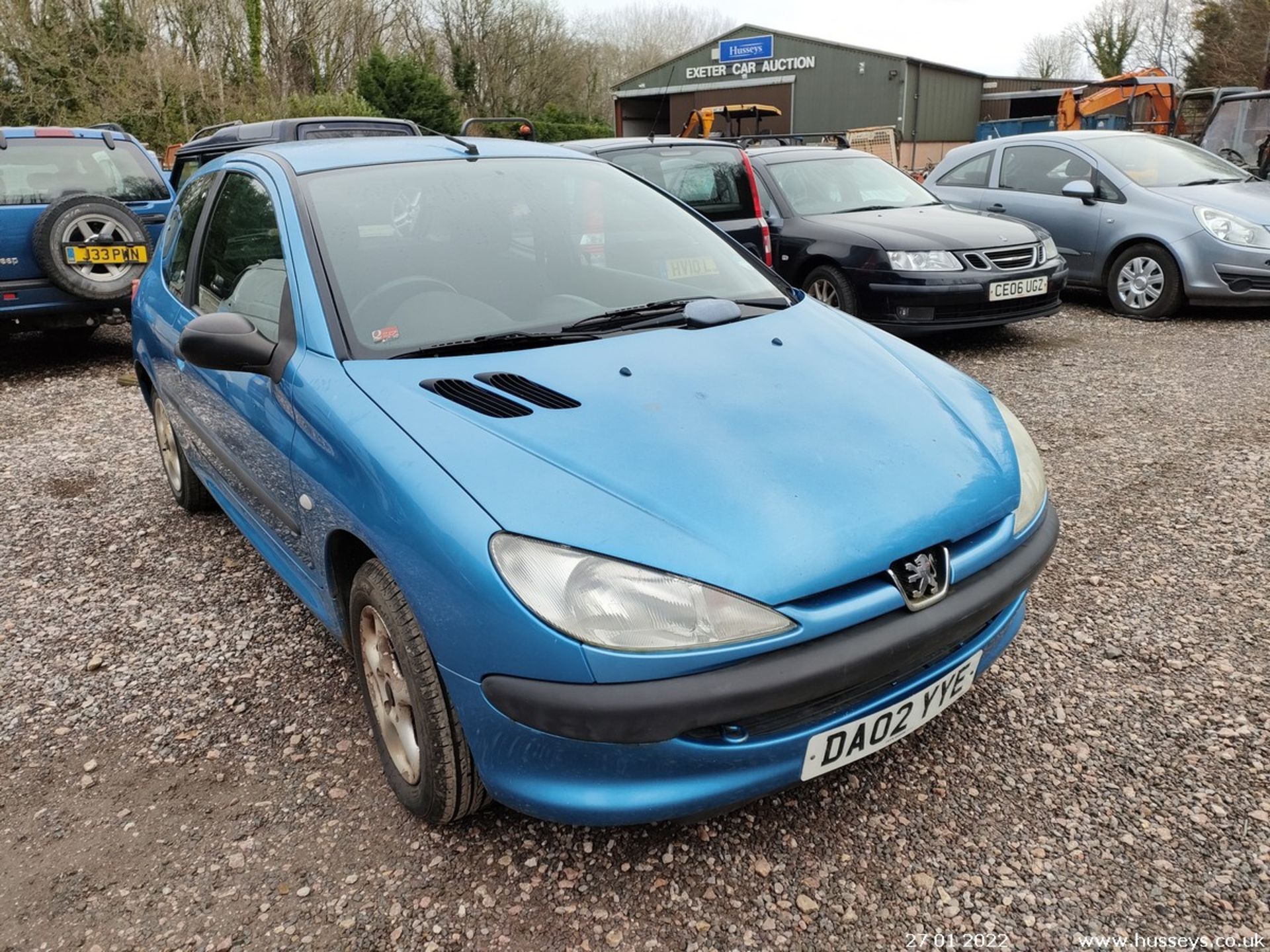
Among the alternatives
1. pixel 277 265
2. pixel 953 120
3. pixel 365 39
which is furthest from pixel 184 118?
pixel 953 120

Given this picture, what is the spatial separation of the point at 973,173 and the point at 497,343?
307 inches

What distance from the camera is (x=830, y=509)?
1864 mm

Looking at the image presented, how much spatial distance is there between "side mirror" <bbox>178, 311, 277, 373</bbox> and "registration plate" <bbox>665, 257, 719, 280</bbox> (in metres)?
1.24

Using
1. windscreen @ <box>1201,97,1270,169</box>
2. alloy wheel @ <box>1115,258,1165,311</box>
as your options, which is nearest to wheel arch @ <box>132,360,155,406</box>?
alloy wheel @ <box>1115,258,1165,311</box>

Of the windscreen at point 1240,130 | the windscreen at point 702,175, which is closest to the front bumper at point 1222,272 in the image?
the windscreen at point 702,175

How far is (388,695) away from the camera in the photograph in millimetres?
2211

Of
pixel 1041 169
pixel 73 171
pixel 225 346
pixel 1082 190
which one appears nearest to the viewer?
pixel 225 346

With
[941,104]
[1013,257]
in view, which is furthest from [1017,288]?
[941,104]

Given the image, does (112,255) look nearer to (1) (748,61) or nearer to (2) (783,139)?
(2) (783,139)

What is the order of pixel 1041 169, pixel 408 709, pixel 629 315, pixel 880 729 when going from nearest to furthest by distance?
pixel 880 729, pixel 408 709, pixel 629 315, pixel 1041 169

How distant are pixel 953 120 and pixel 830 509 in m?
38.1

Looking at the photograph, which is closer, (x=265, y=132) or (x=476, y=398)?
(x=476, y=398)

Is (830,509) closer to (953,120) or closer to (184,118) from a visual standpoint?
(184,118)
